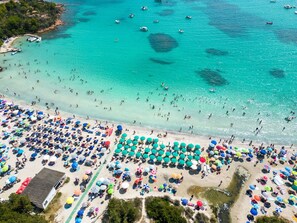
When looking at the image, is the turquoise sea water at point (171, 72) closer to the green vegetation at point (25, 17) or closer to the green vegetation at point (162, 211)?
the green vegetation at point (25, 17)

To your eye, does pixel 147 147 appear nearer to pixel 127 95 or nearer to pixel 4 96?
pixel 127 95

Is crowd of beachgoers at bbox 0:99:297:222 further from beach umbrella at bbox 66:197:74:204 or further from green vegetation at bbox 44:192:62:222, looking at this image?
green vegetation at bbox 44:192:62:222

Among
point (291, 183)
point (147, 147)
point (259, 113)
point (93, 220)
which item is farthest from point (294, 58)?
point (93, 220)

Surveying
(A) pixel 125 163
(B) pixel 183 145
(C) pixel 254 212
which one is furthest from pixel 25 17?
(C) pixel 254 212

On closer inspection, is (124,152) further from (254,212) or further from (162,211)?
(254,212)

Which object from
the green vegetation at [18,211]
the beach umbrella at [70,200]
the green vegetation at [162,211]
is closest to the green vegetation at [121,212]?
the green vegetation at [162,211]

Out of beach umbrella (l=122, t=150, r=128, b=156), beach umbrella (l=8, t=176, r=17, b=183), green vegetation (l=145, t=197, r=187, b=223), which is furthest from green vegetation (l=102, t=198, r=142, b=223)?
beach umbrella (l=8, t=176, r=17, b=183)
